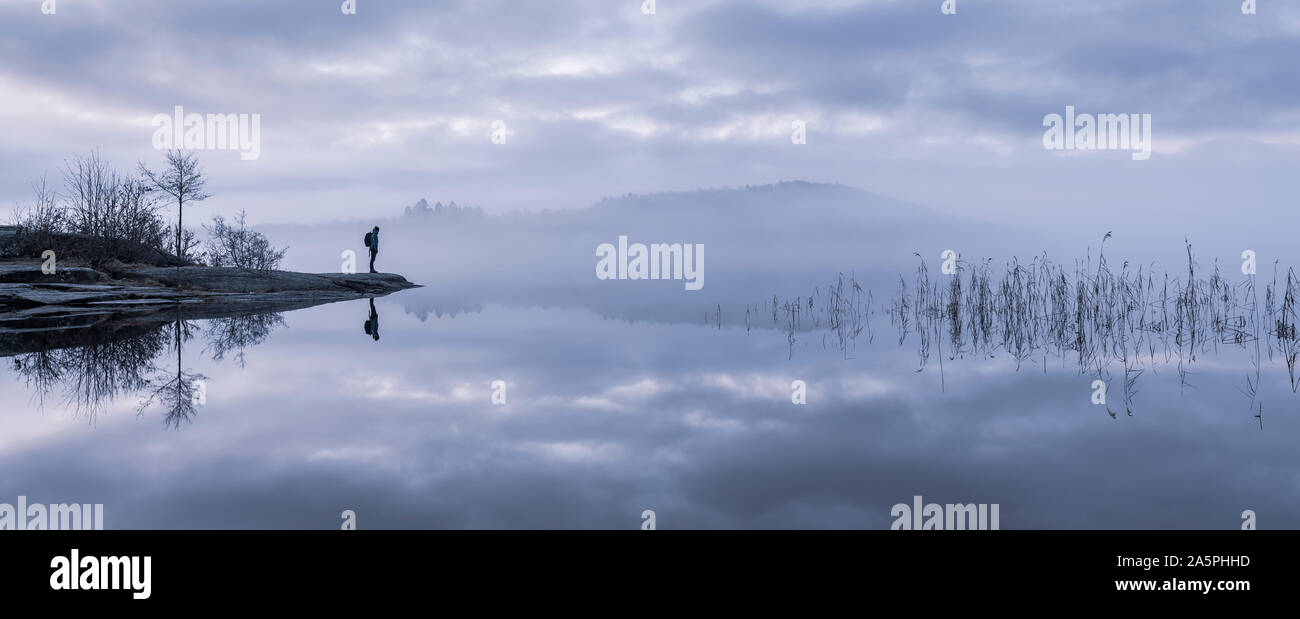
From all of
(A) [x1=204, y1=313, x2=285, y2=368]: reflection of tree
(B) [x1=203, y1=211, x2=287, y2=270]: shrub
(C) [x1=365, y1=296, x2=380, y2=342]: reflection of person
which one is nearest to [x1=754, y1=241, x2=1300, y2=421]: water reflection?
(C) [x1=365, y1=296, x2=380, y2=342]: reflection of person

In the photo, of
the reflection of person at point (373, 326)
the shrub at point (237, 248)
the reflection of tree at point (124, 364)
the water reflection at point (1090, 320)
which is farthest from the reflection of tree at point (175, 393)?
the shrub at point (237, 248)

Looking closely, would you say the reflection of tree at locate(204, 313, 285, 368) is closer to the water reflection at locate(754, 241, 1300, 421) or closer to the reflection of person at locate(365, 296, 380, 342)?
the reflection of person at locate(365, 296, 380, 342)

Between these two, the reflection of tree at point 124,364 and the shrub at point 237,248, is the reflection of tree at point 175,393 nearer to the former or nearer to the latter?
the reflection of tree at point 124,364

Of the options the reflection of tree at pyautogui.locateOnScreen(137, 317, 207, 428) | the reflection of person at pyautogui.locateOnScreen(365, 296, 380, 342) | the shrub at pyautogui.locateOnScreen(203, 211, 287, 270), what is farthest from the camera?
the shrub at pyautogui.locateOnScreen(203, 211, 287, 270)

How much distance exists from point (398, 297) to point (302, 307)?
10266mm

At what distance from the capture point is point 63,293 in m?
24.9

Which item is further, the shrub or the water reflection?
the shrub

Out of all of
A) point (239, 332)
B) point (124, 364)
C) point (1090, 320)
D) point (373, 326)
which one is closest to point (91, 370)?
point (124, 364)

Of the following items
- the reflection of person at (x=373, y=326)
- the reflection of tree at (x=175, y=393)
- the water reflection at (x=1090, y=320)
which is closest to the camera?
the reflection of tree at (x=175, y=393)

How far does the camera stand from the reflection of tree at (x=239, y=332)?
1541 cm

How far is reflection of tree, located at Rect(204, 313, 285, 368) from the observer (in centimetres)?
1541

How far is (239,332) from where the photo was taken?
18.6 meters

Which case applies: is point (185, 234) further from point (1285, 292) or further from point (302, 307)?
point (1285, 292)

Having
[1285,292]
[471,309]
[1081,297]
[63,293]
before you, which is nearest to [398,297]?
[471,309]
